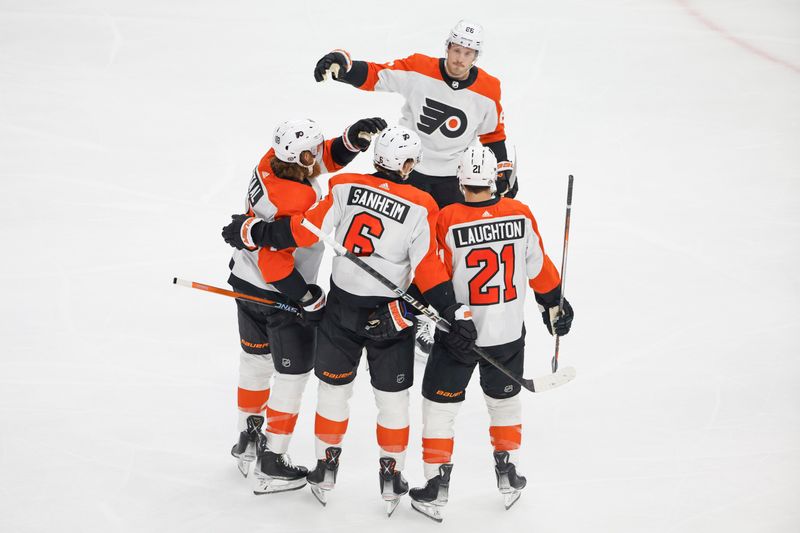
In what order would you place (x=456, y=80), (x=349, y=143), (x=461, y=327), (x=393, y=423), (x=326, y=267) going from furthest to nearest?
(x=326, y=267)
(x=456, y=80)
(x=349, y=143)
(x=393, y=423)
(x=461, y=327)

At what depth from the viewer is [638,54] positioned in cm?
819

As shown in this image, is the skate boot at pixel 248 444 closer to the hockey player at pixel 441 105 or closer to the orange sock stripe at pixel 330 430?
the orange sock stripe at pixel 330 430

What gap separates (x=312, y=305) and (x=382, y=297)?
0.98ft

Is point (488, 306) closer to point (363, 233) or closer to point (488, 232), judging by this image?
point (488, 232)

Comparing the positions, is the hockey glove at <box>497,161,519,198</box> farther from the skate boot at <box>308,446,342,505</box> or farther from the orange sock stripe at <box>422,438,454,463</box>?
the skate boot at <box>308,446,342,505</box>

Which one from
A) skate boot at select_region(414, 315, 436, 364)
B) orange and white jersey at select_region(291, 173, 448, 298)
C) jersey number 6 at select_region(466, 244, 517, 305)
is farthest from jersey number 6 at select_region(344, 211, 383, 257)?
skate boot at select_region(414, 315, 436, 364)

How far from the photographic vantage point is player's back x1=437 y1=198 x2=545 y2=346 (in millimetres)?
3377

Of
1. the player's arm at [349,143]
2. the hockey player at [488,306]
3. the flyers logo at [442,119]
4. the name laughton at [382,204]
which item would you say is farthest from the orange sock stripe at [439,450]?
the flyers logo at [442,119]

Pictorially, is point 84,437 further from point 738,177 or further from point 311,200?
point 738,177

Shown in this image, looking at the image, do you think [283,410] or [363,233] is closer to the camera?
[363,233]

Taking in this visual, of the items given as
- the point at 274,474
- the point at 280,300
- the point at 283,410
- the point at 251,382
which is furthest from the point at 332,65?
the point at 274,474

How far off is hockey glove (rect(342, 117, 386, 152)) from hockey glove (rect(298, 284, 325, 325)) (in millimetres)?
614

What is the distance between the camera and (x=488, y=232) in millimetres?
3367

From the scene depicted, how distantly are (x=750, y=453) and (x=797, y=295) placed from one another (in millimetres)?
1606
